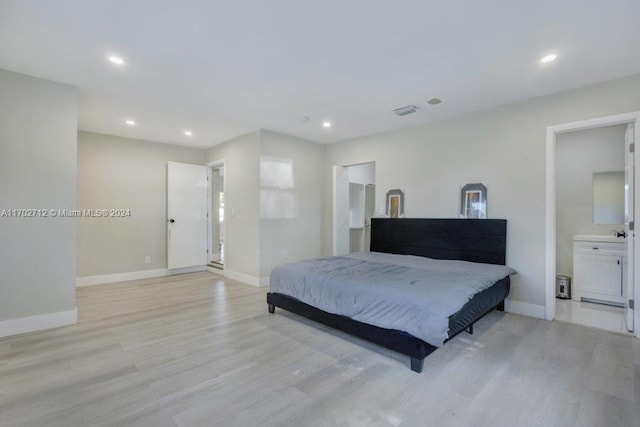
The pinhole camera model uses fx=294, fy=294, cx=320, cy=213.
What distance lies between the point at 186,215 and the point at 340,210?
10.2 feet

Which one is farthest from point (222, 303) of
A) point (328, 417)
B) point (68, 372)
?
point (328, 417)

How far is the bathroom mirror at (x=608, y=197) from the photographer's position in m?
4.16

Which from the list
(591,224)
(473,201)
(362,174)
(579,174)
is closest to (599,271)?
(591,224)

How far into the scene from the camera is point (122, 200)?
5344mm

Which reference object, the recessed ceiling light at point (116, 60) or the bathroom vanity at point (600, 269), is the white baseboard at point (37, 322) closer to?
the recessed ceiling light at point (116, 60)

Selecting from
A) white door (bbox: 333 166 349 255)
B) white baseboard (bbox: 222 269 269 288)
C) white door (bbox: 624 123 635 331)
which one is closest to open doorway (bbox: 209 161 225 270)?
white baseboard (bbox: 222 269 269 288)

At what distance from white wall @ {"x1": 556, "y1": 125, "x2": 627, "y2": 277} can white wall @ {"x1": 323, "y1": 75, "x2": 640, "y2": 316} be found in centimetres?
145

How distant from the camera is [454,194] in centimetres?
420

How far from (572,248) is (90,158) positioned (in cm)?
787

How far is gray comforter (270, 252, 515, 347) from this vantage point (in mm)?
2248

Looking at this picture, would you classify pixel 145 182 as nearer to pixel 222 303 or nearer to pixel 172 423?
pixel 222 303

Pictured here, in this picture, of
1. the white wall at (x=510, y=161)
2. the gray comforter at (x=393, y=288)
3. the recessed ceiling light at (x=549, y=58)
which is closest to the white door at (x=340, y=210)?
the white wall at (x=510, y=161)

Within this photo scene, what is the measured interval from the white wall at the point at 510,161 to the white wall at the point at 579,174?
4.76ft

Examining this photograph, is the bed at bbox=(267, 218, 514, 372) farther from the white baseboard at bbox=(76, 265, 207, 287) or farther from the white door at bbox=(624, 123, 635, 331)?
the white baseboard at bbox=(76, 265, 207, 287)
